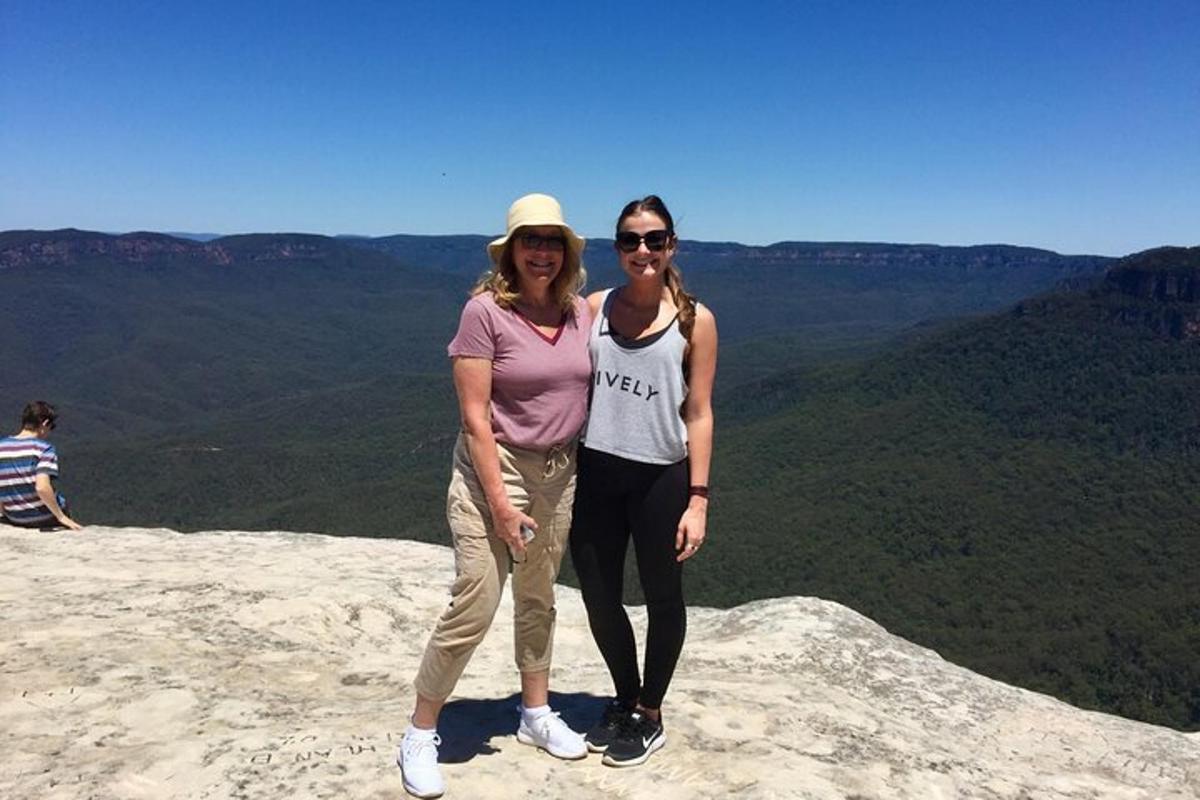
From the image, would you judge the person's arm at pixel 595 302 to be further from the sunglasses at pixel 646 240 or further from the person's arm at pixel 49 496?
the person's arm at pixel 49 496

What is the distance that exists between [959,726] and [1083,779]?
0.79 meters

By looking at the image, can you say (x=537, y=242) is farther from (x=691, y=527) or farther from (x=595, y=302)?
(x=691, y=527)

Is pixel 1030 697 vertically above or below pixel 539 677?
below

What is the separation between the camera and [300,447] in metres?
103

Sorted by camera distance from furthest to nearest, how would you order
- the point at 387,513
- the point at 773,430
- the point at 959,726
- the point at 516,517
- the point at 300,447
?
the point at 300,447
the point at 773,430
the point at 387,513
the point at 959,726
the point at 516,517

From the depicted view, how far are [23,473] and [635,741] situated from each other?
777cm

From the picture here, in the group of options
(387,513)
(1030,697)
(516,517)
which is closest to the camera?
(516,517)

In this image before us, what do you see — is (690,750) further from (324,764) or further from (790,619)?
(790,619)

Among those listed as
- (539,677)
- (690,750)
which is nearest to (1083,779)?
(690,750)

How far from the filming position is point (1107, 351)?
9350cm

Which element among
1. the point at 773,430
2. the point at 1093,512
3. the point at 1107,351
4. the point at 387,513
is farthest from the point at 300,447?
the point at 1107,351

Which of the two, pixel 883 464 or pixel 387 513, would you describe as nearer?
pixel 387 513

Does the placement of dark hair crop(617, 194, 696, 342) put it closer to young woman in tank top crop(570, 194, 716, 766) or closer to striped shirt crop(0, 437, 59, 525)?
young woman in tank top crop(570, 194, 716, 766)

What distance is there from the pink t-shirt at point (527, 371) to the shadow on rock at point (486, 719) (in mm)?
1675
